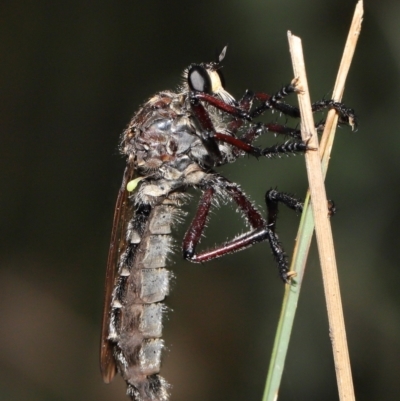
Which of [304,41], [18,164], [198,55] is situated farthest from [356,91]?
[18,164]

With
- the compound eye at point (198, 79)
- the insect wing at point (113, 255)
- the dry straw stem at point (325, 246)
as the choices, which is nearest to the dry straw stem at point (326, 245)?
the dry straw stem at point (325, 246)

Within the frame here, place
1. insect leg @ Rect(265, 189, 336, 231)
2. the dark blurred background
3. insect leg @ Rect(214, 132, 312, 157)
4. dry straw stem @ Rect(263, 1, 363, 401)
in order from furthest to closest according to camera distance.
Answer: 1. the dark blurred background
2. insect leg @ Rect(265, 189, 336, 231)
3. insect leg @ Rect(214, 132, 312, 157)
4. dry straw stem @ Rect(263, 1, 363, 401)

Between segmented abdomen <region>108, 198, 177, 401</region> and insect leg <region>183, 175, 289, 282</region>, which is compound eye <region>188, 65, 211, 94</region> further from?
segmented abdomen <region>108, 198, 177, 401</region>

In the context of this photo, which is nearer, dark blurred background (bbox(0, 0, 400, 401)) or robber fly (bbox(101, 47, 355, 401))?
robber fly (bbox(101, 47, 355, 401))

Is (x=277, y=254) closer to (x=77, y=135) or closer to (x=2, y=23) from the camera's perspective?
(x=77, y=135)

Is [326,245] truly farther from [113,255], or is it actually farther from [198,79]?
[113,255]

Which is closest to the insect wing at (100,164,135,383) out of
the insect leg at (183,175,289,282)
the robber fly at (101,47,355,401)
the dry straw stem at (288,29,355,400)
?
the robber fly at (101,47,355,401)

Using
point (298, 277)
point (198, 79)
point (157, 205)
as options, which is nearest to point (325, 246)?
point (298, 277)
